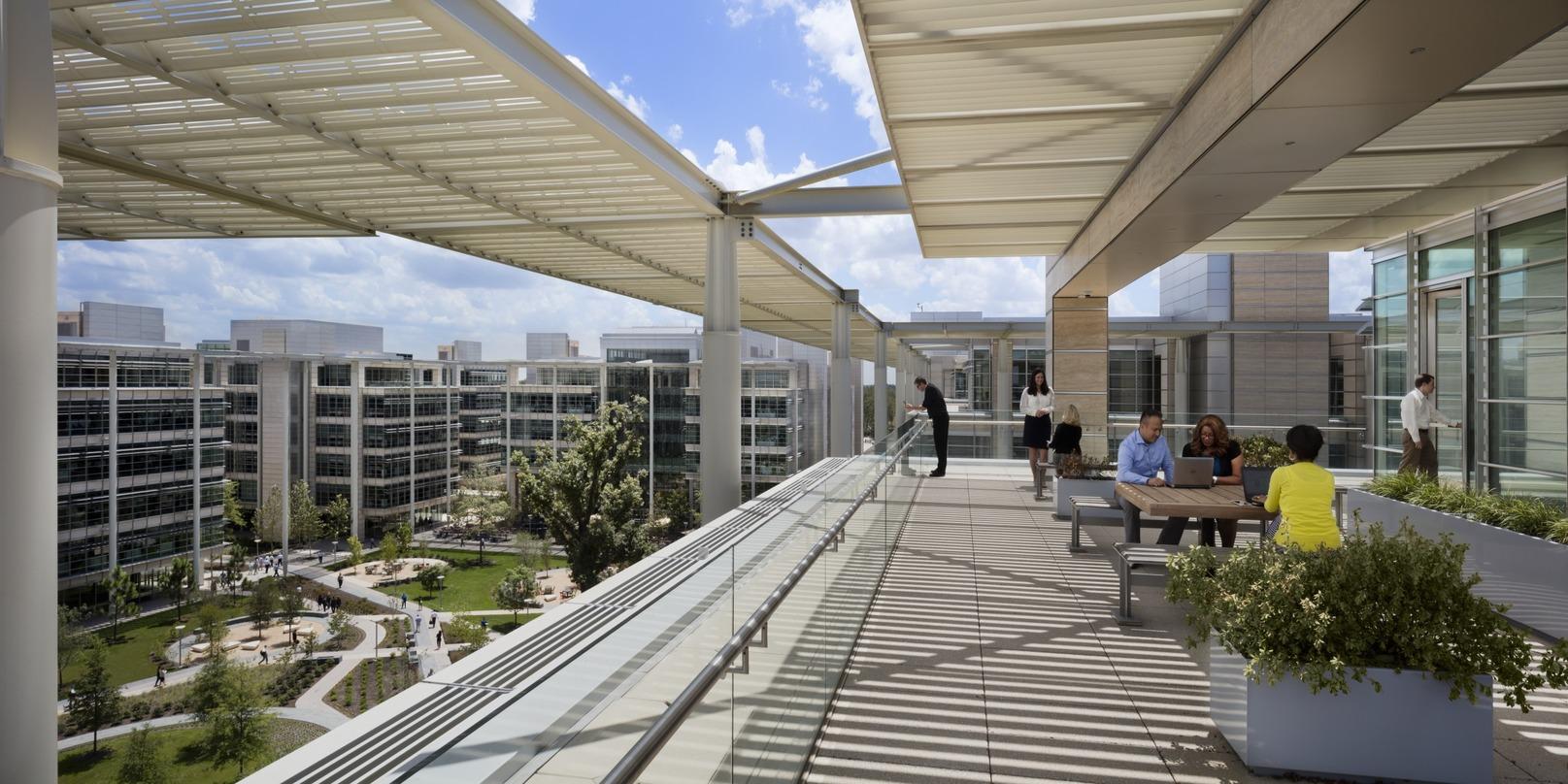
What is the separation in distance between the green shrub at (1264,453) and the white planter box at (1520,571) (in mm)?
2938

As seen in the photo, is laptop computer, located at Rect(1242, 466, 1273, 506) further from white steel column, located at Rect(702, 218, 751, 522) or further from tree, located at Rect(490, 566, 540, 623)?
tree, located at Rect(490, 566, 540, 623)

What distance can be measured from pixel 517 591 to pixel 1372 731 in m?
46.1

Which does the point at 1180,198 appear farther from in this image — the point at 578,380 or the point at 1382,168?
the point at 578,380

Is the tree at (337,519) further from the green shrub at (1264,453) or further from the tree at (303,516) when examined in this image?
the green shrub at (1264,453)

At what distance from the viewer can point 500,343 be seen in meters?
154

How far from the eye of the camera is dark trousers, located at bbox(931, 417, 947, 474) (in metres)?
15.1

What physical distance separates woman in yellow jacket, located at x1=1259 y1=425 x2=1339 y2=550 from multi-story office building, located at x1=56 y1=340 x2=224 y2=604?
6137 centimetres

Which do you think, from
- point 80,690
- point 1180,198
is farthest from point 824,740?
point 80,690

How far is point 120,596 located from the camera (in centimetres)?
4822

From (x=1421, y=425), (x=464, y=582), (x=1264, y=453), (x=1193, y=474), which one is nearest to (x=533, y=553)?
(x=464, y=582)

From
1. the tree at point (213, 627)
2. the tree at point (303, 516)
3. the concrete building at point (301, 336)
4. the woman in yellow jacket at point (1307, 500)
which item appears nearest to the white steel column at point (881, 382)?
the woman in yellow jacket at point (1307, 500)

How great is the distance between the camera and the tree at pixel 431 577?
5266 cm

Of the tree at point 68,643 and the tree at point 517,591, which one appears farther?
the tree at point 517,591

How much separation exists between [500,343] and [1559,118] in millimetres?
159486
